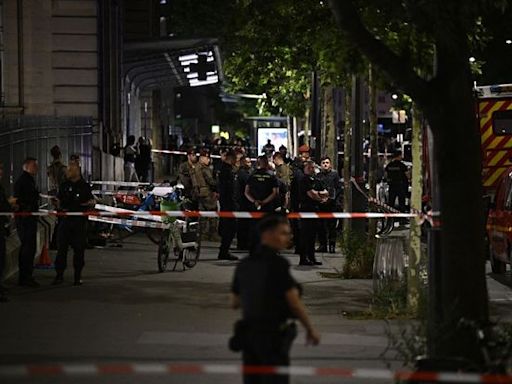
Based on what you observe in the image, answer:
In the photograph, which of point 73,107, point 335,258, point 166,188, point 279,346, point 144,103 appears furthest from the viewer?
point 144,103

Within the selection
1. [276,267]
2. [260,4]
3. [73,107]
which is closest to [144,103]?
[73,107]

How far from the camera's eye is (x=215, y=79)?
48.4m

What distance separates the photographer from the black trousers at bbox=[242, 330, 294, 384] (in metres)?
7.92

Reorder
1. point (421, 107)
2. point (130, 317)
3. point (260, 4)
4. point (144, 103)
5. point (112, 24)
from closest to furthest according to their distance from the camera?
point (421, 107)
point (130, 317)
point (260, 4)
point (112, 24)
point (144, 103)

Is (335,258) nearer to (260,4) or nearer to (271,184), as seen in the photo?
(271,184)

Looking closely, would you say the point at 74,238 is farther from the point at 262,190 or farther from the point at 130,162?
the point at 130,162

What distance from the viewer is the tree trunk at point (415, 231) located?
14430 millimetres

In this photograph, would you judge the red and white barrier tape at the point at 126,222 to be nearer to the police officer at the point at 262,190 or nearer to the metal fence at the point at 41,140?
the metal fence at the point at 41,140

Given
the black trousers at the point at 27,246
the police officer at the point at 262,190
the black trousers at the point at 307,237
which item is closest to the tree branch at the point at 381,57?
the black trousers at the point at 27,246

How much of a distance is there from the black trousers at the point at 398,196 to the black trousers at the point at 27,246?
14717mm

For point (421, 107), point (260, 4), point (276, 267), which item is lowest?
point (276, 267)

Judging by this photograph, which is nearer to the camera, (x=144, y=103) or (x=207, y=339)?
Result: (x=207, y=339)

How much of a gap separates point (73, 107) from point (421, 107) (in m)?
22.0

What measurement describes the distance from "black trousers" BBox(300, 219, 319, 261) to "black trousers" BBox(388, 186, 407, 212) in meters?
9.80
